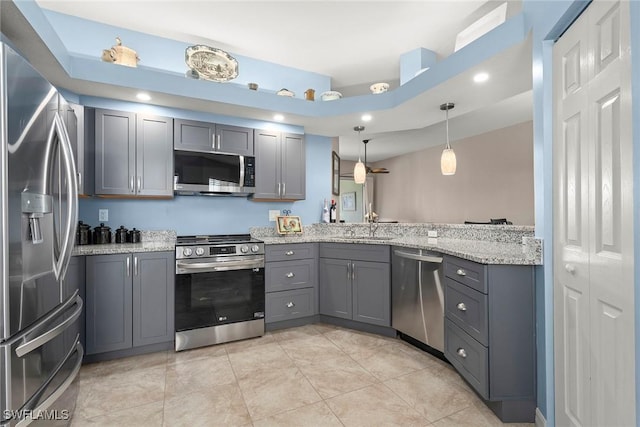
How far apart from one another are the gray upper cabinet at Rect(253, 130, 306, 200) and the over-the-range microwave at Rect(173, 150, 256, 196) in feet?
Result: 0.41

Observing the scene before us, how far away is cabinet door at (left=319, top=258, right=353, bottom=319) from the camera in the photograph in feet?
10.2

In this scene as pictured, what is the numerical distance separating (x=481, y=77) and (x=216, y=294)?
9.52 feet

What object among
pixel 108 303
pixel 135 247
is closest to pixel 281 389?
pixel 108 303

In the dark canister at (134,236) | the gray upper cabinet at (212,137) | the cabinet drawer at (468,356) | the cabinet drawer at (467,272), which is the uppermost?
the gray upper cabinet at (212,137)

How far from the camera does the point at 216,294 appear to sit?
2719mm

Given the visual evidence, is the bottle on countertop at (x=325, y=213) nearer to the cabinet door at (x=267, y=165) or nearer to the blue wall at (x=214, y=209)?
the blue wall at (x=214, y=209)

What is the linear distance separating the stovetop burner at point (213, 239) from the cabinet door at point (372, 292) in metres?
1.15

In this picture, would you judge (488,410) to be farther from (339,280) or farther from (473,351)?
(339,280)

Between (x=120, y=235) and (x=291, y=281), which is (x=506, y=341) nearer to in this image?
(x=291, y=281)

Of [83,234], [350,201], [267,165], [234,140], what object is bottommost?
[83,234]

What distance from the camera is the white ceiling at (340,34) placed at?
2.51 m

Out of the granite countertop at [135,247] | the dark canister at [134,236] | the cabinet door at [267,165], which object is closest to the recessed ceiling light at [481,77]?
the cabinet door at [267,165]

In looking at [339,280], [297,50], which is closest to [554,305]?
[339,280]

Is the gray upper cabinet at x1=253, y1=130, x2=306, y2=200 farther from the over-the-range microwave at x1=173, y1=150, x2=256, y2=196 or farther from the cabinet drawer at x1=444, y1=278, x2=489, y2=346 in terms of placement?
the cabinet drawer at x1=444, y1=278, x2=489, y2=346
